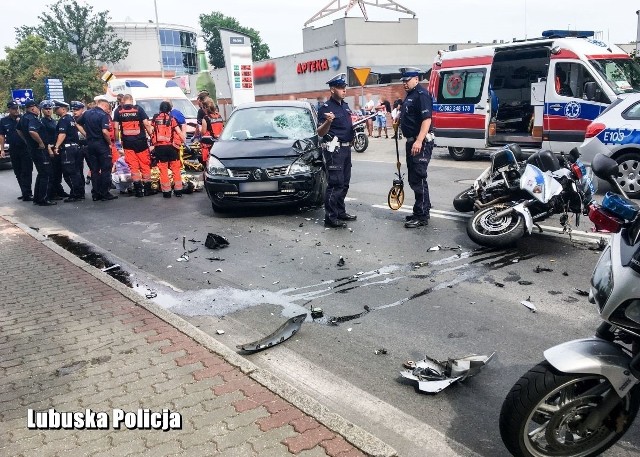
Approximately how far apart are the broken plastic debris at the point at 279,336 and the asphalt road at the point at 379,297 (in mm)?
76

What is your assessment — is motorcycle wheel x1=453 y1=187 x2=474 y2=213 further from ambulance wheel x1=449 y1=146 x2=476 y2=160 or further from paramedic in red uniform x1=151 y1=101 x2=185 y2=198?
ambulance wheel x1=449 y1=146 x2=476 y2=160

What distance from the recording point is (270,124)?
31.2 feet

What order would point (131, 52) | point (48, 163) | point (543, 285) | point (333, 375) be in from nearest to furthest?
point (333, 375) < point (543, 285) < point (48, 163) < point (131, 52)

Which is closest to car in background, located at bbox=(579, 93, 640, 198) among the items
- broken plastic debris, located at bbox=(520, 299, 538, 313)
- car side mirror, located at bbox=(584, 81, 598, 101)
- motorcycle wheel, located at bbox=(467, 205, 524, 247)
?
car side mirror, located at bbox=(584, 81, 598, 101)

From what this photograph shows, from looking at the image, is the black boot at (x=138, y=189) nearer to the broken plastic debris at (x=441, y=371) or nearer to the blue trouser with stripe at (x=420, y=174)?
the blue trouser with stripe at (x=420, y=174)

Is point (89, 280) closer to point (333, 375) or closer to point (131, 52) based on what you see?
point (333, 375)

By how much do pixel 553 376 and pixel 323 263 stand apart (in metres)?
3.91

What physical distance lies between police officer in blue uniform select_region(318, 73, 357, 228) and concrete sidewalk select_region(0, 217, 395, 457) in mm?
3479

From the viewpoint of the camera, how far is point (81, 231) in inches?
340

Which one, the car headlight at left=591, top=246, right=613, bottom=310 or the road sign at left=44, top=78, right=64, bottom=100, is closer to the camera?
the car headlight at left=591, top=246, right=613, bottom=310

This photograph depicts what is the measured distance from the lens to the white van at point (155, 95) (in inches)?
691

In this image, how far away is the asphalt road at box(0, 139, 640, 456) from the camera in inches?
132

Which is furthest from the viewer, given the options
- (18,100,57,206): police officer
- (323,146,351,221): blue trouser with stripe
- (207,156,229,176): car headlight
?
(18,100,57,206): police officer

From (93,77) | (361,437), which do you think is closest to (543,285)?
(361,437)
